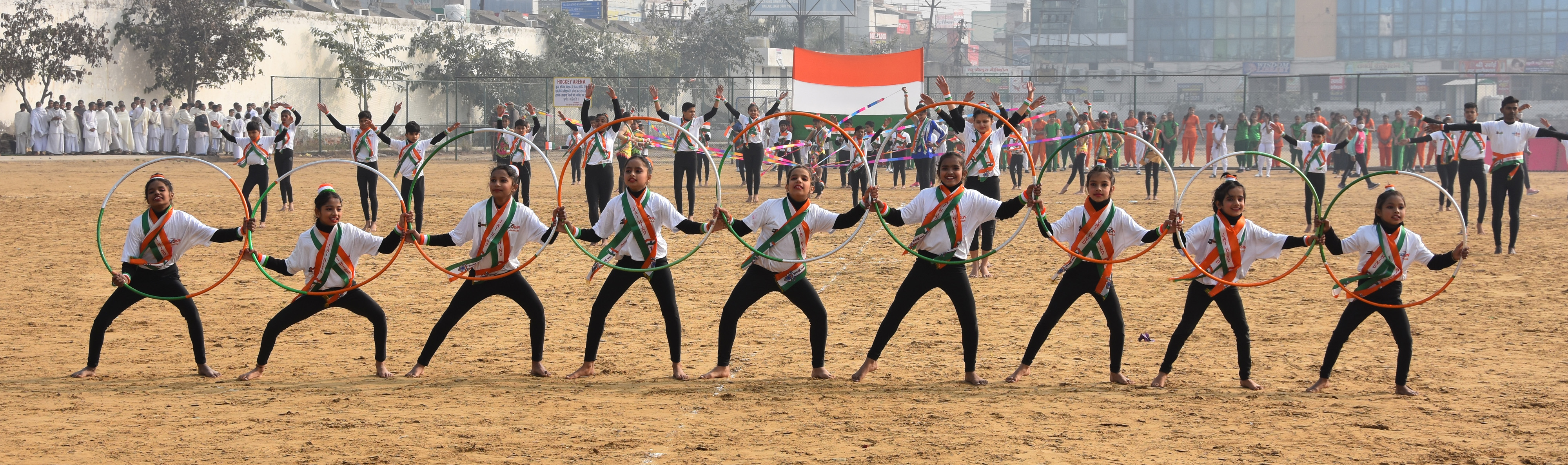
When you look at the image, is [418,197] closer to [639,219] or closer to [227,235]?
A: [227,235]

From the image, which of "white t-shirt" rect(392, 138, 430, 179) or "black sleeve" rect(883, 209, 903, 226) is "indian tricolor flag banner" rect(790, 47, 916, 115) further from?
"black sleeve" rect(883, 209, 903, 226)

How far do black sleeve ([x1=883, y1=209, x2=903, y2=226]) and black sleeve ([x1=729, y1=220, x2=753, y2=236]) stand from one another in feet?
3.01

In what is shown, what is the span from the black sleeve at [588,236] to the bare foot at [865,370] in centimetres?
193

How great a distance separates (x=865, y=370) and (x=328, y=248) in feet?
11.8

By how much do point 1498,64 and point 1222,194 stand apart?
71755 mm

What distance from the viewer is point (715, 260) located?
1443 cm

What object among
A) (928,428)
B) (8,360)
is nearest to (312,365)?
(8,360)

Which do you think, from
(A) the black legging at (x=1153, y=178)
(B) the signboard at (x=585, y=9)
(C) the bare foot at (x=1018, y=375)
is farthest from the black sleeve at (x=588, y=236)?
(B) the signboard at (x=585, y=9)

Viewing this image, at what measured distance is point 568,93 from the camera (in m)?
38.0

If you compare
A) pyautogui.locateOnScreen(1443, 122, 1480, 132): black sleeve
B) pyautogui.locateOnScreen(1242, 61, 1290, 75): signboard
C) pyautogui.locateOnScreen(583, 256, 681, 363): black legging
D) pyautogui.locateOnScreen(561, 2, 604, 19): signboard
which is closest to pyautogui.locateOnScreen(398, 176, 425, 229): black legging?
pyautogui.locateOnScreen(583, 256, 681, 363): black legging

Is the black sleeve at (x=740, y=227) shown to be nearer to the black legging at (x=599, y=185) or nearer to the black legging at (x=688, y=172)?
the black legging at (x=599, y=185)

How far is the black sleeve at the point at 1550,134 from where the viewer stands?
13.1 m

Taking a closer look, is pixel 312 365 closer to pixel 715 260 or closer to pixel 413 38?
pixel 715 260

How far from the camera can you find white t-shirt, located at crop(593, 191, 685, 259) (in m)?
8.05
